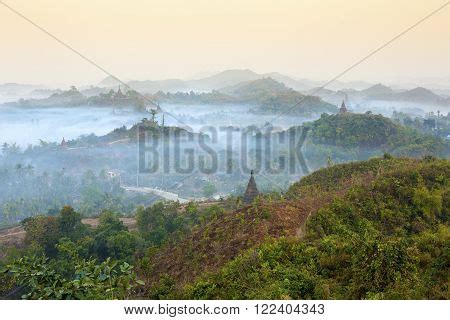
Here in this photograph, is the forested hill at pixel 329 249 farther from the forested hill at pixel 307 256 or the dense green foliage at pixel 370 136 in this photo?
the dense green foliage at pixel 370 136

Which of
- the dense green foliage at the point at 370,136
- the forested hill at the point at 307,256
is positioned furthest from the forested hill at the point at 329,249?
the dense green foliage at the point at 370,136

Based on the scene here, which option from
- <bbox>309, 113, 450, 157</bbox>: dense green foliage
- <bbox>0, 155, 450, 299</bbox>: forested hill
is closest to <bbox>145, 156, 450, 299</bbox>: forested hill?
<bbox>0, 155, 450, 299</bbox>: forested hill

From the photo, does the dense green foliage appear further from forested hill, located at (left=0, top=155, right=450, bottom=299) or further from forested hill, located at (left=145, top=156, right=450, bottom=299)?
forested hill, located at (left=145, top=156, right=450, bottom=299)

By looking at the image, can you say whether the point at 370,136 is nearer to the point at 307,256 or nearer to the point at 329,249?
the point at 329,249

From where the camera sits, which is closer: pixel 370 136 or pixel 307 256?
pixel 307 256

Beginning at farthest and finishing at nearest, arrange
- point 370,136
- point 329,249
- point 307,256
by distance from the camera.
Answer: point 370,136 → point 329,249 → point 307,256

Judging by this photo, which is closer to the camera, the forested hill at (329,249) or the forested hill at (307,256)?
the forested hill at (307,256)

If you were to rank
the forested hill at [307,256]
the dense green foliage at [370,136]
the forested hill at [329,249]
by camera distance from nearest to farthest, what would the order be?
1. the forested hill at [307,256]
2. the forested hill at [329,249]
3. the dense green foliage at [370,136]

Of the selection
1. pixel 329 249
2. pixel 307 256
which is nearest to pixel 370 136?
pixel 329 249

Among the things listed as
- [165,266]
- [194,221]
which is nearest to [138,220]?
[194,221]
